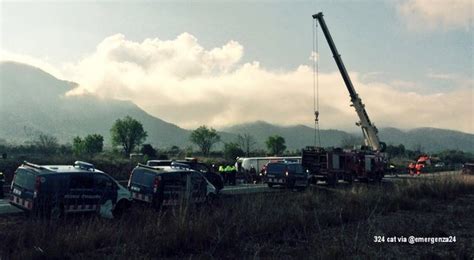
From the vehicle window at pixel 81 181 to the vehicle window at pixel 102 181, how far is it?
158 millimetres

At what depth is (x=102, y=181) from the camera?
12961 millimetres

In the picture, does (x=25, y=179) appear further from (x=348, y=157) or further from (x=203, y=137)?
(x=203, y=137)

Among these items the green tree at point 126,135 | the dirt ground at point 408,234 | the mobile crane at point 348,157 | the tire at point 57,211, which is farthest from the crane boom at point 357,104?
the green tree at point 126,135

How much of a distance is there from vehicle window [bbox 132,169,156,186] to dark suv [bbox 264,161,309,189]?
1275cm

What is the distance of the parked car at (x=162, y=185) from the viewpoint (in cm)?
1400

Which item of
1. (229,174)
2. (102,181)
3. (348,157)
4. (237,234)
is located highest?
(348,157)

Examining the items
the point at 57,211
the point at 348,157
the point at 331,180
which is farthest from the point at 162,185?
the point at 348,157

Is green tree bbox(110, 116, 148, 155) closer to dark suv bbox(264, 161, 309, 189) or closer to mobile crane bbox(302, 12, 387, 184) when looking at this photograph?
mobile crane bbox(302, 12, 387, 184)

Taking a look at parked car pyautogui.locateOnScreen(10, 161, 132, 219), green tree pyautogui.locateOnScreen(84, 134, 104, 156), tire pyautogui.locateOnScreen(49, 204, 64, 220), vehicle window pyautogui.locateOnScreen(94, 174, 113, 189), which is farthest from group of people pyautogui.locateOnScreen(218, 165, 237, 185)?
green tree pyautogui.locateOnScreen(84, 134, 104, 156)

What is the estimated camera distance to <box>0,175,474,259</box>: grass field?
860 centimetres

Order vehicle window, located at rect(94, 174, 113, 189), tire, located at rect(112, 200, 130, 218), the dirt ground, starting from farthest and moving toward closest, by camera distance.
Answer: tire, located at rect(112, 200, 130, 218), vehicle window, located at rect(94, 174, 113, 189), the dirt ground

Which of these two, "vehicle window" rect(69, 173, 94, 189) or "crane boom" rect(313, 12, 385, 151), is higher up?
"crane boom" rect(313, 12, 385, 151)

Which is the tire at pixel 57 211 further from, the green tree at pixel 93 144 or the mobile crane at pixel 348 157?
the green tree at pixel 93 144

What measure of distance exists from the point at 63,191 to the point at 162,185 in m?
3.14
